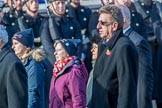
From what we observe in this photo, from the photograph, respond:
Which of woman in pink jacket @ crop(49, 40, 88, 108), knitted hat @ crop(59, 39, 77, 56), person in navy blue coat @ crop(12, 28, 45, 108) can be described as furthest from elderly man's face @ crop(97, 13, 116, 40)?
person in navy blue coat @ crop(12, 28, 45, 108)

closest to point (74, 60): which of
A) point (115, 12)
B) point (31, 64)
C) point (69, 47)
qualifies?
point (69, 47)

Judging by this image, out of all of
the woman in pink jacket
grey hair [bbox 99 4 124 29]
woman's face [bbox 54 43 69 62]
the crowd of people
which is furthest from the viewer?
woman's face [bbox 54 43 69 62]

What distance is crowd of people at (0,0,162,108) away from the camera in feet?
23.7

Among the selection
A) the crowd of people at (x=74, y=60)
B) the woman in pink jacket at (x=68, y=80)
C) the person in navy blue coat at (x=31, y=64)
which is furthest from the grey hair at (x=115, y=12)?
the person in navy blue coat at (x=31, y=64)

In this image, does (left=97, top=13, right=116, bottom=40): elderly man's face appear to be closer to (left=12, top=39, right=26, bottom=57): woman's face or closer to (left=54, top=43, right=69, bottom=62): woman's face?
(left=54, top=43, right=69, bottom=62): woman's face

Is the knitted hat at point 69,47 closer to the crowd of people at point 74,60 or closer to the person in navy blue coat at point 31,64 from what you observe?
the crowd of people at point 74,60

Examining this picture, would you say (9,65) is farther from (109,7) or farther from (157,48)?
(157,48)

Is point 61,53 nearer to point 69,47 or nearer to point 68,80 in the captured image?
point 69,47

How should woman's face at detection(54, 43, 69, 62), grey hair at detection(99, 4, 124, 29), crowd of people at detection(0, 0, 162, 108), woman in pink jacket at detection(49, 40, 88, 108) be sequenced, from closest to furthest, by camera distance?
crowd of people at detection(0, 0, 162, 108), grey hair at detection(99, 4, 124, 29), woman in pink jacket at detection(49, 40, 88, 108), woman's face at detection(54, 43, 69, 62)

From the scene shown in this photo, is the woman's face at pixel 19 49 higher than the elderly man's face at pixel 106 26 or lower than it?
lower

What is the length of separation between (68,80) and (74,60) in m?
0.27

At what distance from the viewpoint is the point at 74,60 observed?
27.6ft

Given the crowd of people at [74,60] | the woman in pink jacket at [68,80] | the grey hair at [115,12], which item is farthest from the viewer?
the woman in pink jacket at [68,80]

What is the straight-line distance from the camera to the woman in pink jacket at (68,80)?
8164 millimetres
